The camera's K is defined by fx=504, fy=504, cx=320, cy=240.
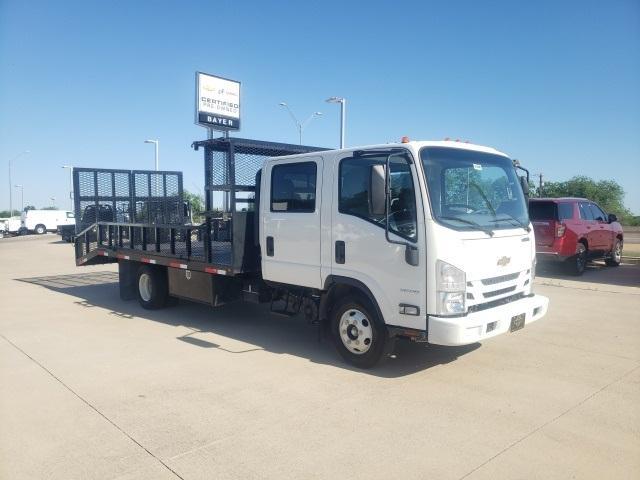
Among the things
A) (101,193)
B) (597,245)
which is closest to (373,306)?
(101,193)

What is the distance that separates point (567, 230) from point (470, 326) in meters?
8.53

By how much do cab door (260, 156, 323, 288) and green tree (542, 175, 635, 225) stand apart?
194 feet

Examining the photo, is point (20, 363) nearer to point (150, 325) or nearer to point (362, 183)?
point (150, 325)

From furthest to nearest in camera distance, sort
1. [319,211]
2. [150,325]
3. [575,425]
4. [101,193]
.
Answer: [101,193]
[150,325]
[319,211]
[575,425]

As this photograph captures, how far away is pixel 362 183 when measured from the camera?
209 inches

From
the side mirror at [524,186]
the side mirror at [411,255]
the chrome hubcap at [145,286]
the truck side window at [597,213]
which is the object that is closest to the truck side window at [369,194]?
the side mirror at [411,255]

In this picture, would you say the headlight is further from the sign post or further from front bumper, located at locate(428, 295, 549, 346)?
the sign post

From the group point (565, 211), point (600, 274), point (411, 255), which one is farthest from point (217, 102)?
point (411, 255)

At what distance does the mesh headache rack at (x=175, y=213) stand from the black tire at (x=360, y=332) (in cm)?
165

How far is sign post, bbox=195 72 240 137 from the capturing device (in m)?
18.2

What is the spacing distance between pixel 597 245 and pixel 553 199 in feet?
7.96

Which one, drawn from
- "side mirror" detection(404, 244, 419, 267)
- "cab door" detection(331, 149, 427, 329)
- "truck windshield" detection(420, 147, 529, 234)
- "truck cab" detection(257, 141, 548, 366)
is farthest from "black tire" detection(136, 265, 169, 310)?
"truck windshield" detection(420, 147, 529, 234)

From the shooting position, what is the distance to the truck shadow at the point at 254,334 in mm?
5867

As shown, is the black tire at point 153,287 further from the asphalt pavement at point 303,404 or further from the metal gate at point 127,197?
the metal gate at point 127,197
